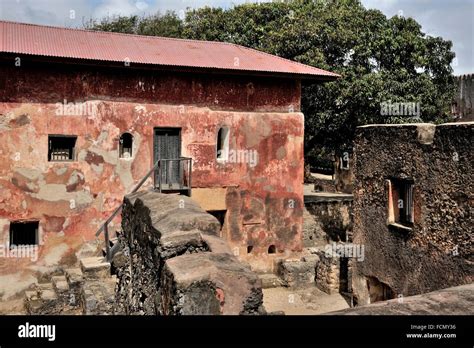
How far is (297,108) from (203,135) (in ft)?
10.6

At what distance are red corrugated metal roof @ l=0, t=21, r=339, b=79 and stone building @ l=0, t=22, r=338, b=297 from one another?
5cm

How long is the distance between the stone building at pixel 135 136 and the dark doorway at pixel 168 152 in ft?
0.09

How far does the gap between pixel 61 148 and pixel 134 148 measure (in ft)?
6.21

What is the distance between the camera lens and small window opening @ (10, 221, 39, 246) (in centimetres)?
1252

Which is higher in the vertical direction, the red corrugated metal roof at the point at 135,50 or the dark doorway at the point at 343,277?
the red corrugated metal roof at the point at 135,50

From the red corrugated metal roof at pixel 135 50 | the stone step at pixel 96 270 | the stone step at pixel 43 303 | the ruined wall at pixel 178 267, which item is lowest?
the stone step at pixel 43 303

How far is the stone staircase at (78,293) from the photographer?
9414 millimetres

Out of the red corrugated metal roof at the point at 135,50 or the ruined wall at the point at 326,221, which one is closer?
the red corrugated metal roof at the point at 135,50

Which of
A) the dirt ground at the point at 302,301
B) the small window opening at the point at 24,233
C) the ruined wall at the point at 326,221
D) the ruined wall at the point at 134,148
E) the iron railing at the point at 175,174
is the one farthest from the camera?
the ruined wall at the point at 326,221

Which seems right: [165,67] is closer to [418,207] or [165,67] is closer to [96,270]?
[96,270]

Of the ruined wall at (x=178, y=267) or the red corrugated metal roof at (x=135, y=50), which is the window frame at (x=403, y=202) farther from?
the red corrugated metal roof at (x=135, y=50)

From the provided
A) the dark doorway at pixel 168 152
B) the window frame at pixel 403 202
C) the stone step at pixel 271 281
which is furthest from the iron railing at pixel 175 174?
the window frame at pixel 403 202

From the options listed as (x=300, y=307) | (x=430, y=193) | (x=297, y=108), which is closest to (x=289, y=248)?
(x=300, y=307)
